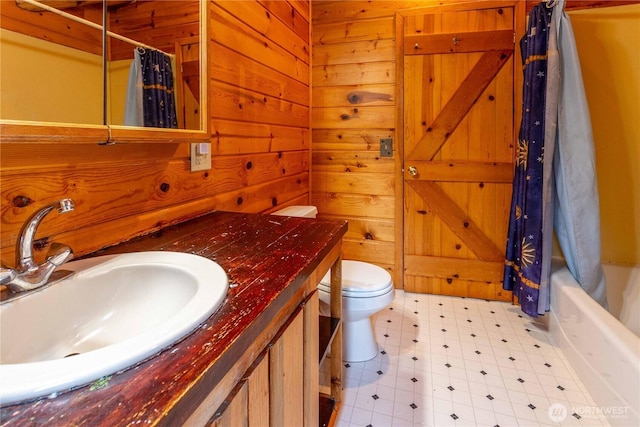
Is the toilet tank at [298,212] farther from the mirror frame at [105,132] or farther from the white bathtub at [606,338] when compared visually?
the white bathtub at [606,338]

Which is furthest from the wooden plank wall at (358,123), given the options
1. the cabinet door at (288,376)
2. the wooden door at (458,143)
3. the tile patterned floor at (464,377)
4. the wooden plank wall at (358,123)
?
the cabinet door at (288,376)

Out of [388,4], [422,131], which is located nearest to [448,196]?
[422,131]

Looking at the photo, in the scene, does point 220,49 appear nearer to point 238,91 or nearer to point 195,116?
point 238,91

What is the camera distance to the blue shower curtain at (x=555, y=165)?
193 centimetres

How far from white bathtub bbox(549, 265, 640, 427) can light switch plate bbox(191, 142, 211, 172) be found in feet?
5.58

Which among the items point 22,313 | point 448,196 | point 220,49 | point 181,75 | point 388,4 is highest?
point 388,4

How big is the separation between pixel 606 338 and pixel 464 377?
23.7 inches

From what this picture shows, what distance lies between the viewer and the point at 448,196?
2580 mm

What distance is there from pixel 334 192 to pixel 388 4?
4.54 ft

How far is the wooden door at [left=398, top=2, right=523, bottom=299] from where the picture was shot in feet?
7.92

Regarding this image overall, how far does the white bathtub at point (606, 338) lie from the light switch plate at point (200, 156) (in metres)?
1.70

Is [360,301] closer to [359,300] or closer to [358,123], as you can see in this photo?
[359,300]

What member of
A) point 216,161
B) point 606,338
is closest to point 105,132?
point 216,161

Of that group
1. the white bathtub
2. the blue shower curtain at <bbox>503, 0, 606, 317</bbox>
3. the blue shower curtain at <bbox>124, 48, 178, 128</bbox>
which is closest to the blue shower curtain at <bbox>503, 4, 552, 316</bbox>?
the blue shower curtain at <bbox>503, 0, 606, 317</bbox>
